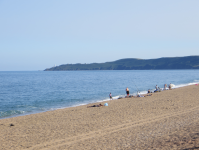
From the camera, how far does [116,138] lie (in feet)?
30.0

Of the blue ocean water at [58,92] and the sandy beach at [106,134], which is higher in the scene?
the sandy beach at [106,134]

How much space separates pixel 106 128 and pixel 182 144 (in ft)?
15.7

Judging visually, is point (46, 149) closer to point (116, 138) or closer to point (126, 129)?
point (116, 138)

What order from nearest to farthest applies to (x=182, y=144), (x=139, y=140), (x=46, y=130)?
(x=182, y=144) → (x=139, y=140) → (x=46, y=130)

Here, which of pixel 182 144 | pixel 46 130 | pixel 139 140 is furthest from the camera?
pixel 46 130

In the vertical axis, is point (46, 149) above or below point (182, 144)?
below

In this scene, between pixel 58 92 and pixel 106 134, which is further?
pixel 58 92

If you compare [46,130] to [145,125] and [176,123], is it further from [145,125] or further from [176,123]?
[176,123]

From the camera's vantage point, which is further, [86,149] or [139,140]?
[139,140]

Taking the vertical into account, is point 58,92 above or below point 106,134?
below

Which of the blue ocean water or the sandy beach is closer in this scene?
the sandy beach

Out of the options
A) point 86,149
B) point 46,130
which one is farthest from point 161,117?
point 46,130

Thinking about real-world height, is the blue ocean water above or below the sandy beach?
below

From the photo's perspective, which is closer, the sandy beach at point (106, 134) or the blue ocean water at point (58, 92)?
the sandy beach at point (106, 134)
